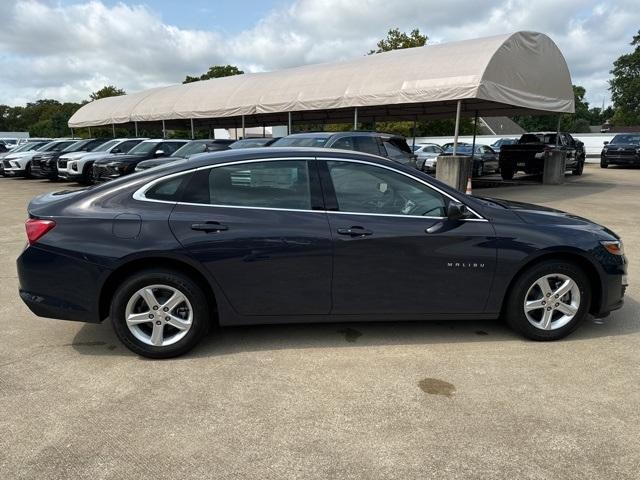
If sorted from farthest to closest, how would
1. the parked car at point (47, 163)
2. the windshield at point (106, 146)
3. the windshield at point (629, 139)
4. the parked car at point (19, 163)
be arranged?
the windshield at point (629, 139) < the parked car at point (19, 163) < the parked car at point (47, 163) < the windshield at point (106, 146)

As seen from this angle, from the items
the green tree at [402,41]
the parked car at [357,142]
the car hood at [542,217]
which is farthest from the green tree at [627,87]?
the car hood at [542,217]

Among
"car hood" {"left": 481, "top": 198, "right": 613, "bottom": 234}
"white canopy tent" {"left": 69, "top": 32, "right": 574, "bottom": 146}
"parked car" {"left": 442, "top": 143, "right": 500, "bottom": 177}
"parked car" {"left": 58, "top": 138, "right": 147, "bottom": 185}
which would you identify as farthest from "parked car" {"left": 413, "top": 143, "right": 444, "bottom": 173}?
"car hood" {"left": 481, "top": 198, "right": 613, "bottom": 234}

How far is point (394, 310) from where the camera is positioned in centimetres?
390

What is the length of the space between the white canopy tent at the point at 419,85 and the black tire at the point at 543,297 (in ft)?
33.8

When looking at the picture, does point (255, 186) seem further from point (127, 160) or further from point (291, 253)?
point (127, 160)

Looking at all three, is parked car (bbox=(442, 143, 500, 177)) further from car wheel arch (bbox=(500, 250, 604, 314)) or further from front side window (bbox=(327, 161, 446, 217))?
front side window (bbox=(327, 161, 446, 217))

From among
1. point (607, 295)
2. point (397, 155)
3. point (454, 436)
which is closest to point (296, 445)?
point (454, 436)

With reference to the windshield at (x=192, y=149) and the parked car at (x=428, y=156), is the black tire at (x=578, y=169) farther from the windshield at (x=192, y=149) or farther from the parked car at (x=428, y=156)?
the windshield at (x=192, y=149)

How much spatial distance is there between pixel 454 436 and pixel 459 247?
59.5 inches

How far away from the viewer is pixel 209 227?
3660mm

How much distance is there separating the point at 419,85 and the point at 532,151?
7.33 m

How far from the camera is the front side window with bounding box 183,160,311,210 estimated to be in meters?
3.78

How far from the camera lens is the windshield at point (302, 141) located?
10.4m

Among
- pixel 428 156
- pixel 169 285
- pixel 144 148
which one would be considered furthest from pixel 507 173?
pixel 169 285
